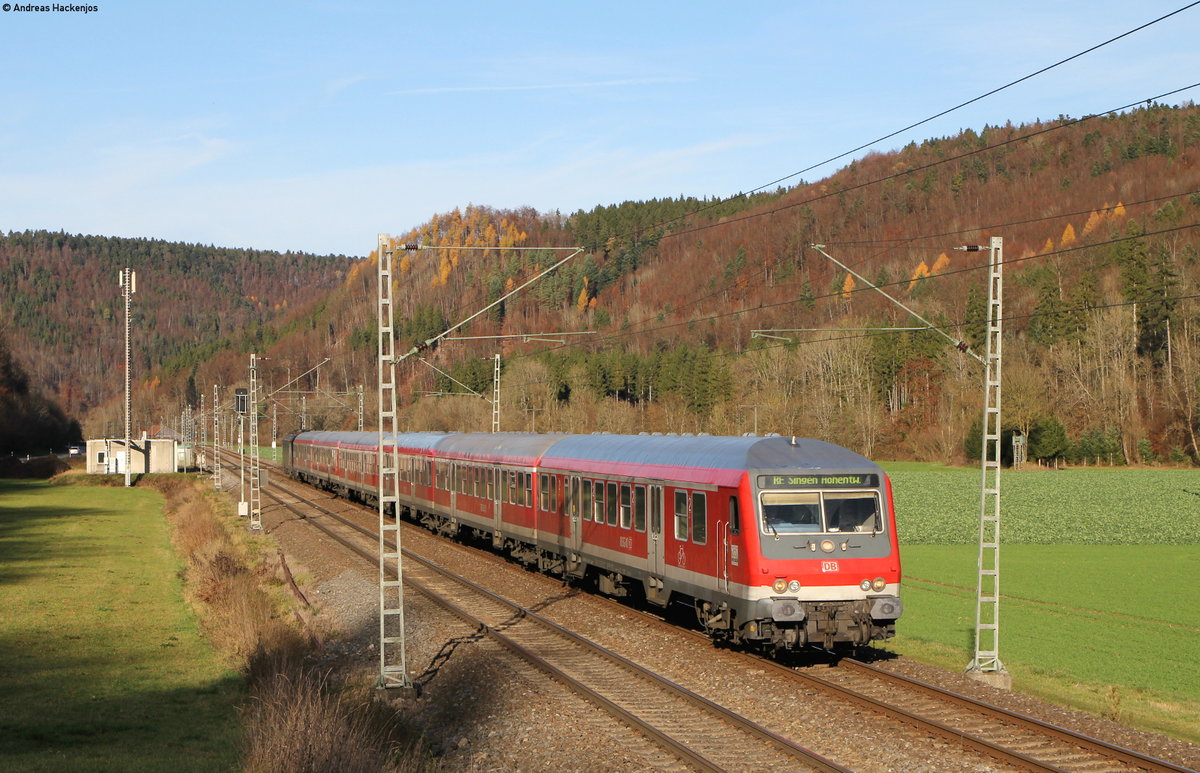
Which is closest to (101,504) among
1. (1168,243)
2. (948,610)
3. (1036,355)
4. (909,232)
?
(948,610)

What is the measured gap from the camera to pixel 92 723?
56.5 ft

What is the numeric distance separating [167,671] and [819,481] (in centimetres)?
1287

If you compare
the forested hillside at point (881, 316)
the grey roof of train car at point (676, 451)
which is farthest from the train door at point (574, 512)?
the forested hillside at point (881, 316)

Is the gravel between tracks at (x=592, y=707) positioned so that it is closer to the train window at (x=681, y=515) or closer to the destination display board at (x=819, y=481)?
the train window at (x=681, y=515)

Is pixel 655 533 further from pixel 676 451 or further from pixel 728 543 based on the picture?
pixel 728 543

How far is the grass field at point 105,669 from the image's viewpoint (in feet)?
50.9

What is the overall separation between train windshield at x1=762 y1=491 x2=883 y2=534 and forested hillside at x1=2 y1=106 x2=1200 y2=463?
16.2 m

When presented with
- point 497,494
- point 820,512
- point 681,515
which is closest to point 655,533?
point 681,515

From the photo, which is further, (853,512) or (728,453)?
(728,453)

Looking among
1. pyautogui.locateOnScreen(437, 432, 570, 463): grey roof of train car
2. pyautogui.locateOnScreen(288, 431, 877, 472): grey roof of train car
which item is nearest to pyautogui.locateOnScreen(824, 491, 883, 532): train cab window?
pyautogui.locateOnScreen(288, 431, 877, 472): grey roof of train car

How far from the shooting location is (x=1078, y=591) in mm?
31906

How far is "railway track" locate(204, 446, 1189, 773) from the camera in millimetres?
12539

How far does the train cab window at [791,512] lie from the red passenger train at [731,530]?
2 cm

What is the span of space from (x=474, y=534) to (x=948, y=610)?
16.2 metres
